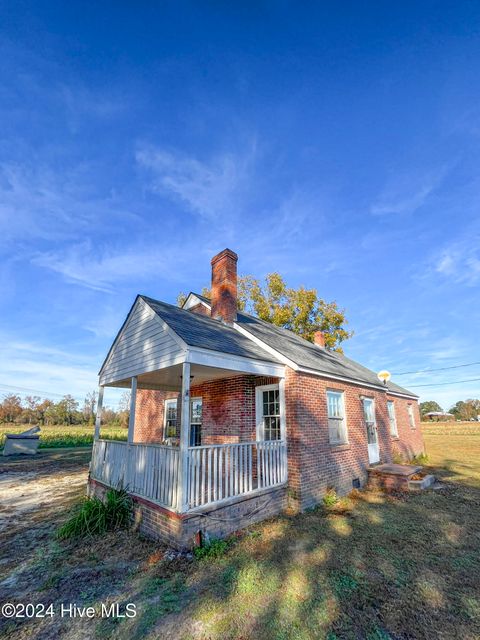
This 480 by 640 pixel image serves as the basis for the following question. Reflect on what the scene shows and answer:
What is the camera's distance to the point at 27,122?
991cm

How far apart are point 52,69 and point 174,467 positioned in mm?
12485

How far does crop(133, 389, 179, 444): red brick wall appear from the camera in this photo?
12.8 m

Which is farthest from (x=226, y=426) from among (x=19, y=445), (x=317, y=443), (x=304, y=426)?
(x=19, y=445)

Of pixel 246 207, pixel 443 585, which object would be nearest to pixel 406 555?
pixel 443 585

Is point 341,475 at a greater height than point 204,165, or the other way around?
point 204,165

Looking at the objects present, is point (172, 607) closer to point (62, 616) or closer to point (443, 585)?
point (62, 616)

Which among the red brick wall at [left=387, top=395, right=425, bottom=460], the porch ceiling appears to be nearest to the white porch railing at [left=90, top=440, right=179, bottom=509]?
the porch ceiling

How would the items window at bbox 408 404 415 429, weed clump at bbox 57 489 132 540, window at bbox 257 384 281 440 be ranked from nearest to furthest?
weed clump at bbox 57 489 132 540, window at bbox 257 384 281 440, window at bbox 408 404 415 429

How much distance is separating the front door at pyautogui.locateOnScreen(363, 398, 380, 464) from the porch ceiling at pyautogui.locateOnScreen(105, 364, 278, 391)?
20.2 feet

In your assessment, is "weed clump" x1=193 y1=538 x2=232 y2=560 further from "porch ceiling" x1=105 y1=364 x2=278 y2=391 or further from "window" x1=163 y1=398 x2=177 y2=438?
"window" x1=163 y1=398 x2=177 y2=438

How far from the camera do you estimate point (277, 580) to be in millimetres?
4219

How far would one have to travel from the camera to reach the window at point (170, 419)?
12.2m

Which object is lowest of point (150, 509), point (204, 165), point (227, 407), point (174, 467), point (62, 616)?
point (62, 616)

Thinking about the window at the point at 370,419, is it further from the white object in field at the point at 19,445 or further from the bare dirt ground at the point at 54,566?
the white object in field at the point at 19,445
